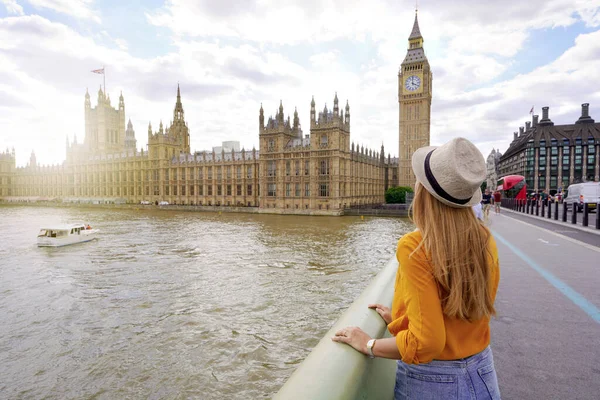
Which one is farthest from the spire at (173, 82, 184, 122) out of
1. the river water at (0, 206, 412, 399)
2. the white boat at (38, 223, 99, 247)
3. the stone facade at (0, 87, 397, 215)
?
the river water at (0, 206, 412, 399)

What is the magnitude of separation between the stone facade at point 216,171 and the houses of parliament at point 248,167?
17 centimetres

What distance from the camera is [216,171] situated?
225 feet

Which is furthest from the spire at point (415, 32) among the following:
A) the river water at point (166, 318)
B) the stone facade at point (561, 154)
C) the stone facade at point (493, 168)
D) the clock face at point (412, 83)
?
the river water at point (166, 318)

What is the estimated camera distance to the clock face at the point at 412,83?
7256 centimetres

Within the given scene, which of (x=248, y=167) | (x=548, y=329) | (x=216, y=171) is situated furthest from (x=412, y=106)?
(x=548, y=329)

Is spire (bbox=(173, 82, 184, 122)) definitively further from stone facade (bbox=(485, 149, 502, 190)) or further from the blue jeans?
stone facade (bbox=(485, 149, 502, 190))

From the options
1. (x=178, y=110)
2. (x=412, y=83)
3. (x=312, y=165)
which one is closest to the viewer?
(x=312, y=165)

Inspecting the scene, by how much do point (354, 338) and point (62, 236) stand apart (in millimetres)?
27225

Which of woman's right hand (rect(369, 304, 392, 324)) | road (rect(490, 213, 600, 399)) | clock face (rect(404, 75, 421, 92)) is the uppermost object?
clock face (rect(404, 75, 421, 92))

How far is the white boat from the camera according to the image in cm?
2283

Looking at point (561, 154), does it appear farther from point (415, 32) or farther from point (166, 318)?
point (166, 318)

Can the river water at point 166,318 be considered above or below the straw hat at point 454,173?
below

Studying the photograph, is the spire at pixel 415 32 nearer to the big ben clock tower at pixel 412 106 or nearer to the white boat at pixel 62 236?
the big ben clock tower at pixel 412 106

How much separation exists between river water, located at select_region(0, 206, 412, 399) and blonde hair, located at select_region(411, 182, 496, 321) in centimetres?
589
